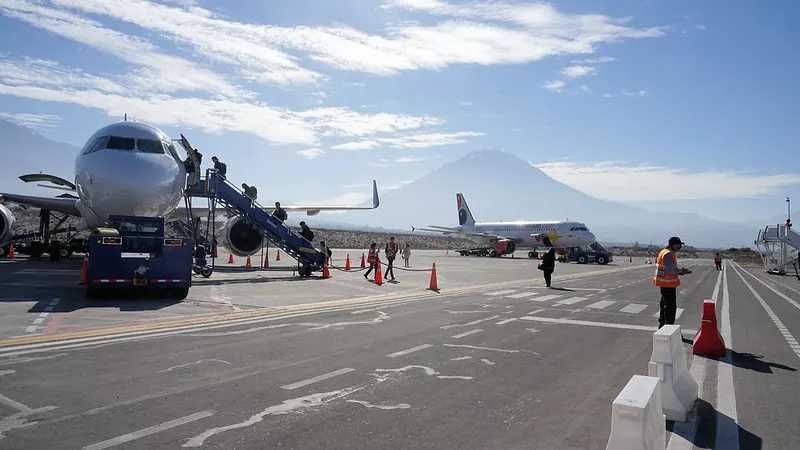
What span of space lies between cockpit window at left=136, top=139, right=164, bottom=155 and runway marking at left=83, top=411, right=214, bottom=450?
13.1 m

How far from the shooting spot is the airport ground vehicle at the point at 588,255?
49250 millimetres

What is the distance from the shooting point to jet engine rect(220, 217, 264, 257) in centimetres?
2378

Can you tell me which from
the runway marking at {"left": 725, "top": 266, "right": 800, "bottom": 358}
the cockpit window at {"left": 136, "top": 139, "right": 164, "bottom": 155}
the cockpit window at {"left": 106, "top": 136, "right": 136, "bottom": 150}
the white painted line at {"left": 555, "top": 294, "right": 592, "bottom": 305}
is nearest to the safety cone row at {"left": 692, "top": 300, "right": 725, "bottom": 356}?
the runway marking at {"left": 725, "top": 266, "right": 800, "bottom": 358}

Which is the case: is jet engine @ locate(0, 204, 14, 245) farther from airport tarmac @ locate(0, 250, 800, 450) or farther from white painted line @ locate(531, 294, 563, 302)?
white painted line @ locate(531, 294, 563, 302)

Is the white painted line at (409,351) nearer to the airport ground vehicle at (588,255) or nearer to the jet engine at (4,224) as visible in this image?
the jet engine at (4,224)

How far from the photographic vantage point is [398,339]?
9.48 meters

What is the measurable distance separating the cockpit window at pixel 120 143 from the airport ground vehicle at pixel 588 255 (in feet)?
133

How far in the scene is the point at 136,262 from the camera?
13352 millimetres

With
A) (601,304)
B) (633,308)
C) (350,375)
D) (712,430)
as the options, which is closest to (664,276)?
(633,308)

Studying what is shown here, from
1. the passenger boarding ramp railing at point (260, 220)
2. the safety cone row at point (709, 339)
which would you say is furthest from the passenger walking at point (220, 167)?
the safety cone row at point (709, 339)

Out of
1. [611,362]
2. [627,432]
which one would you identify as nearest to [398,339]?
[611,362]

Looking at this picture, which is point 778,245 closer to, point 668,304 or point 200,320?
point 668,304

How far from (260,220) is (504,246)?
117 feet

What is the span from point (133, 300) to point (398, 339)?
742cm
